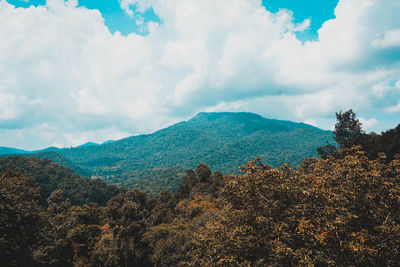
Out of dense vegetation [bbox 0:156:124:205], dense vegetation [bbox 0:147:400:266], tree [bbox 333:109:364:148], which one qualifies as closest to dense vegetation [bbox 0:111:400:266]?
dense vegetation [bbox 0:147:400:266]

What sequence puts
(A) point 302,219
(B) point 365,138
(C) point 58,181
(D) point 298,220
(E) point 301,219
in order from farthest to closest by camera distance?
(C) point 58,181 < (B) point 365,138 < (E) point 301,219 < (D) point 298,220 < (A) point 302,219

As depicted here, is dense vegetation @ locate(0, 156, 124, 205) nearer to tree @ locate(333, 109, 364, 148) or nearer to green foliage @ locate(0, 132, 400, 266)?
green foliage @ locate(0, 132, 400, 266)

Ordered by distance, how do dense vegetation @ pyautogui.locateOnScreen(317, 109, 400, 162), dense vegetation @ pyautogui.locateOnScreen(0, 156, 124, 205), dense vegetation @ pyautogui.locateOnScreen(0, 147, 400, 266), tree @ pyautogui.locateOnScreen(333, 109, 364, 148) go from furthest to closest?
dense vegetation @ pyautogui.locateOnScreen(0, 156, 124, 205) → tree @ pyautogui.locateOnScreen(333, 109, 364, 148) → dense vegetation @ pyautogui.locateOnScreen(317, 109, 400, 162) → dense vegetation @ pyautogui.locateOnScreen(0, 147, 400, 266)

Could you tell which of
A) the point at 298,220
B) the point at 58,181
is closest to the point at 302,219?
the point at 298,220

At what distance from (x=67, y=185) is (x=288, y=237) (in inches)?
5372

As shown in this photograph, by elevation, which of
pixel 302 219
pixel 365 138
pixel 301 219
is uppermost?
pixel 365 138

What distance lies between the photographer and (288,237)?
10.7 metres

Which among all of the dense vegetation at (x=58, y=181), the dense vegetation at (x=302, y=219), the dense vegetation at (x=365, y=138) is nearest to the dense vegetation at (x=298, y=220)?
the dense vegetation at (x=302, y=219)

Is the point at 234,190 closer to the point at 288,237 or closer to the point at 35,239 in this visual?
the point at 288,237

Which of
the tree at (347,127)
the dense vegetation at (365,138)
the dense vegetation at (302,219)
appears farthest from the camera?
the tree at (347,127)

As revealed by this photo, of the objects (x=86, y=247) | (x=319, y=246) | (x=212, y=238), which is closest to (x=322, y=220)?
(x=319, y=246)

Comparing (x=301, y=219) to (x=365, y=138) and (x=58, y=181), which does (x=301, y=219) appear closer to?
(x=365, y=138)

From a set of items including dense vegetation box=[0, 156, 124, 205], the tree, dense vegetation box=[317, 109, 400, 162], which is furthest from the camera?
dense vegetation box=[0, 156, 124, 205]

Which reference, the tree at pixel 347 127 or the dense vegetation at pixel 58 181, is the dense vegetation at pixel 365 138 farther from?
the dense vegetation at pixel 58 181
